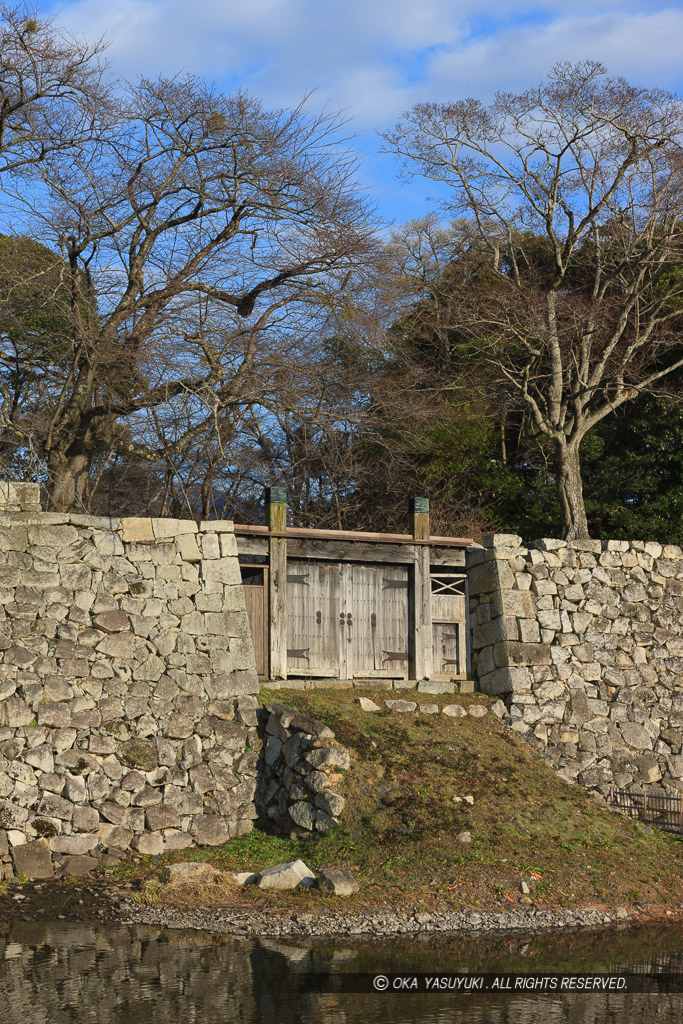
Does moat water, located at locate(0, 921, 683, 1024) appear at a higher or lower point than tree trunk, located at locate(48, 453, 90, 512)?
lower

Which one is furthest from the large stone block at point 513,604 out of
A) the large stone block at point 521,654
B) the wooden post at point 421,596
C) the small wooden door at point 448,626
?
the wooden post at point 421,596

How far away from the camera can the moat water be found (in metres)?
7.35

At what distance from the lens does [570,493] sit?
736 inches

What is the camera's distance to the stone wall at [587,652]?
47.6 ft

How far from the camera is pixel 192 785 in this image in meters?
12.1

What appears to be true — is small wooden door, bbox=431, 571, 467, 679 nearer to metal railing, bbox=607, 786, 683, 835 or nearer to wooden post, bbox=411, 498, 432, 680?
wooden post, bbox=411, 498, 432, 680

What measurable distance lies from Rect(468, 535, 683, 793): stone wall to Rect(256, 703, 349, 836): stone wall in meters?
3.62

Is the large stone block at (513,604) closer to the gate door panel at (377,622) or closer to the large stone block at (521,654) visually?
the large stone block at (521,654)

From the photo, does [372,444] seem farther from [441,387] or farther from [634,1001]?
[634,1001]

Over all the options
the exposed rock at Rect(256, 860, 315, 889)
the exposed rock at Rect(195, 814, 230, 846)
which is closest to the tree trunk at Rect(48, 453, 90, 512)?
the exposed rock at Rect(195, 814, 230, 846)

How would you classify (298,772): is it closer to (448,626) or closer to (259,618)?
(259,618)

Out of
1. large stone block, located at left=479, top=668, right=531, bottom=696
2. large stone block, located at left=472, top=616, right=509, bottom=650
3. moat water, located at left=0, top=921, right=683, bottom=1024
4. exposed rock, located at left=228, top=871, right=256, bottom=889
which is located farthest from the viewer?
large stone block, located at left=472, top=616, right=509, bottom=650

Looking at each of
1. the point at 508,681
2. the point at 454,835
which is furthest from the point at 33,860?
the point at 508,681

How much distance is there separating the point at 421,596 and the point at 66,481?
6017 millimetres
